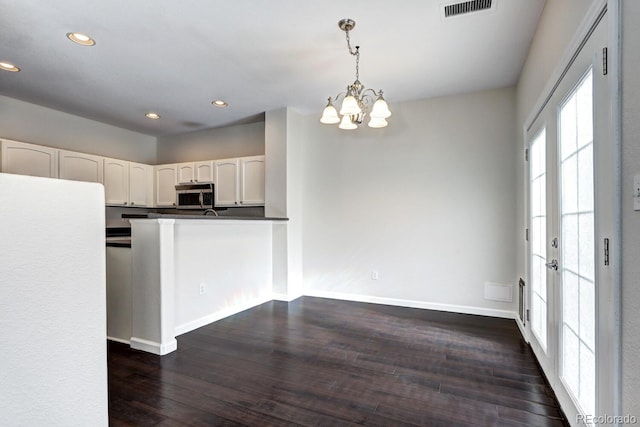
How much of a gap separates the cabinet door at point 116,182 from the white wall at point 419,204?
9.38 feet

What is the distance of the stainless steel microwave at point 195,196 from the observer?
5125 mm

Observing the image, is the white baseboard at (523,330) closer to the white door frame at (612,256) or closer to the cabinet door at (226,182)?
the white door frame at (612,256)

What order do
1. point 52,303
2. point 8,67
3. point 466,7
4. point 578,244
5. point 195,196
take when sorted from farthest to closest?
point 195,196, point 8,67, point 466,7, point 578,244, point 52,303

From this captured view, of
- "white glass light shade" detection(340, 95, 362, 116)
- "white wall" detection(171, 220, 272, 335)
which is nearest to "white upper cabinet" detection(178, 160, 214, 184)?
"white wall" detection(171, 220, 272, 335)

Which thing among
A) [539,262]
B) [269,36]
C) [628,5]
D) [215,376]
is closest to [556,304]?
[539,262]

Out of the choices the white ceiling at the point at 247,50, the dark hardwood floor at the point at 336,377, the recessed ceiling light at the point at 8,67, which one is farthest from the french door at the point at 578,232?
the recessed ceiling light at the point at 8,67

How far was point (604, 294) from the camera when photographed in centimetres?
133

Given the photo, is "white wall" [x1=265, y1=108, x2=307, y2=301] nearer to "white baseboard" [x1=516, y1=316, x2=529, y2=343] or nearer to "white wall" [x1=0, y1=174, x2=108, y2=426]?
"white baseboard" [x1=516, y1=316, x2=529, y2=343]

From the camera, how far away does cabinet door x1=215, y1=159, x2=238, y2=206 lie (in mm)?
5020

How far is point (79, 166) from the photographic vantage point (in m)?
4.54

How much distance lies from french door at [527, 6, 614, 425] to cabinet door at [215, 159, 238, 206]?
12.7 feet

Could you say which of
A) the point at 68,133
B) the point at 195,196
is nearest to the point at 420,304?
the point at 195,196

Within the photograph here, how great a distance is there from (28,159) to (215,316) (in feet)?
9.77

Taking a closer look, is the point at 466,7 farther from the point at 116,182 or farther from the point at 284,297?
the point at 116,182
